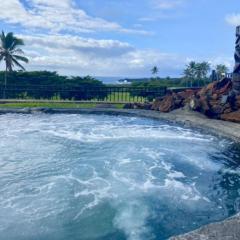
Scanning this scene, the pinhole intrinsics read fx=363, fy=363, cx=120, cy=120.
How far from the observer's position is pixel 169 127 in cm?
1304

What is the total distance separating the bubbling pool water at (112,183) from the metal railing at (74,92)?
799 centimetres

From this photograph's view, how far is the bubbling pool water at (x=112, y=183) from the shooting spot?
16.3ft

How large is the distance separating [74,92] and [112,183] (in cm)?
1382

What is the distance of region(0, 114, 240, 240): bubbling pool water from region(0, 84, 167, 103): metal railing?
315 inches

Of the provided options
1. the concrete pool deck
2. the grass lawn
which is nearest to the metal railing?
the grass lawn

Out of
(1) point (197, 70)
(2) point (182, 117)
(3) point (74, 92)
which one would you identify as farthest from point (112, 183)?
(1) point (197, 70)

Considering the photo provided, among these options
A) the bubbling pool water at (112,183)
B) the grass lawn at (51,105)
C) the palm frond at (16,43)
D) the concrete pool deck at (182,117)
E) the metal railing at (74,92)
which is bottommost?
the bubbling pool water at (112,183)

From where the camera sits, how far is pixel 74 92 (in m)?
20.2

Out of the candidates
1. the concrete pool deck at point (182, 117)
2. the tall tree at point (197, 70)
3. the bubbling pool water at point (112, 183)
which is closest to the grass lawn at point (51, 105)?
the concrete pool deck at point (182, 117)

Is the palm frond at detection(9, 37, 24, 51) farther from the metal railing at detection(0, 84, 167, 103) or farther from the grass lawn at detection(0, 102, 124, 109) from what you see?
the grass lawn at detection(0, 102, 124, 109)

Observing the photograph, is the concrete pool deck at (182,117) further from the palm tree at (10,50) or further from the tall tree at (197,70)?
the tall tree at (197,70)

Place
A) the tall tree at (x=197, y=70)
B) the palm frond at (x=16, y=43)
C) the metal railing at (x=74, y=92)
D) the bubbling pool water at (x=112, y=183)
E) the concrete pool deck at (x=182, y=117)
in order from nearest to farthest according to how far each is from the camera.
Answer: the bubbling pool water at (x=112, y=183) < the concrete pool deck at (x=182, y=117) < the metal railing at (x=74, y=92) < the palm frond at (x=16, y=43) < the tall tree at (x=197, y=70)

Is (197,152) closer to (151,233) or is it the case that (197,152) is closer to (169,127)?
(169,127)

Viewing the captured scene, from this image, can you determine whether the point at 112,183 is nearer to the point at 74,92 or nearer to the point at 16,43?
the point at 74,92
